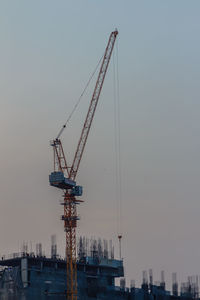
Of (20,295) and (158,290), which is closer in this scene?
(20,295)

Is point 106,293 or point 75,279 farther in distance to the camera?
point 106,293

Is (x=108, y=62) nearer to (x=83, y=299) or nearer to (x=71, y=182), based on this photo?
(x=71, y=182)

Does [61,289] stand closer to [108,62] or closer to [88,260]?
[88,260]

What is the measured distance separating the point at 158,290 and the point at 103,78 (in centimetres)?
6645

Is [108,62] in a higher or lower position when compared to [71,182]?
higher

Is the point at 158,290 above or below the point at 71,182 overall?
below

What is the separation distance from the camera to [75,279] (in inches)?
6029

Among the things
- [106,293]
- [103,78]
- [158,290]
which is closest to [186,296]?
[158,290]

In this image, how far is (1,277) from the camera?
495 feet

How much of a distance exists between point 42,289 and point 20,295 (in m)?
8.68

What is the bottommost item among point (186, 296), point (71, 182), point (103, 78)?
point (186, 296)

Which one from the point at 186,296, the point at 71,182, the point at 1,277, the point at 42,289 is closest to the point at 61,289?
the point at 42,289

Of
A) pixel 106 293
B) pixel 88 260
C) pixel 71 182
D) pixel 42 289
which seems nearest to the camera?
pixel 71 182

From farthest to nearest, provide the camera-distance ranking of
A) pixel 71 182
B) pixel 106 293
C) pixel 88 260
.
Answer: pixel 88 260 < pixel 106 293 < pixel 71 182
